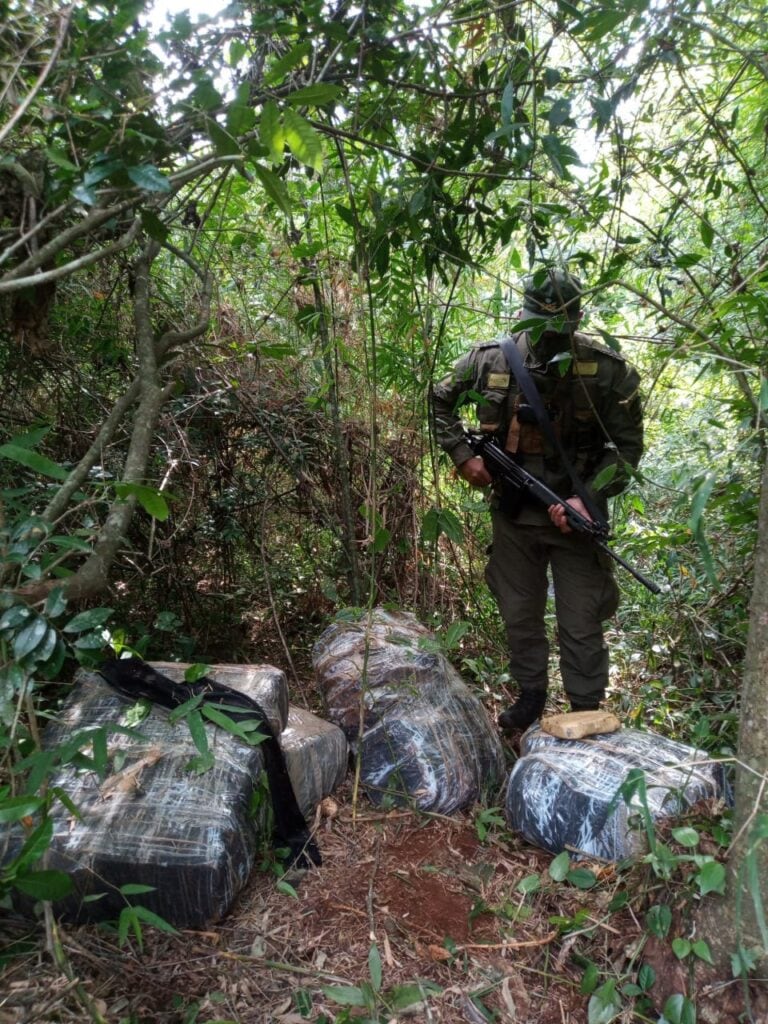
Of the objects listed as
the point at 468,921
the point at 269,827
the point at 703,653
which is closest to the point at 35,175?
the point at 269,827

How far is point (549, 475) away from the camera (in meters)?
2.79

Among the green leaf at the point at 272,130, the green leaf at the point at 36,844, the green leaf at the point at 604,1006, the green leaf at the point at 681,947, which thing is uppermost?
the green leaf at the point at 272,130

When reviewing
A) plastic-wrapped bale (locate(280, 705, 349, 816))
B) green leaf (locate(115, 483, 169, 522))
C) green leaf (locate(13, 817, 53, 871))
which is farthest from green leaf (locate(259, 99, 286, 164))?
plastic-wrapped bale (locate(280, 705, 349, 816))

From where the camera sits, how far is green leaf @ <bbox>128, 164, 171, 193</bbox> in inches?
44.6

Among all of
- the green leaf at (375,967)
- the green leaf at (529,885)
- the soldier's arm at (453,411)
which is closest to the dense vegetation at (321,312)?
the soldier's arm at (453,411)

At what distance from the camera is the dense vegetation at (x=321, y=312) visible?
1315mm

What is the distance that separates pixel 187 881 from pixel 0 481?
4.78ft

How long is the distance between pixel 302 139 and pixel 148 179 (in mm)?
292

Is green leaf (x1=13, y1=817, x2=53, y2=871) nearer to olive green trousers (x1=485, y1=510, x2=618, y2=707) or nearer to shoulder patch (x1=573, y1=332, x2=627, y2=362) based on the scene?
olive green trousers (x1=485, y1=510, x2=618, y2=707)

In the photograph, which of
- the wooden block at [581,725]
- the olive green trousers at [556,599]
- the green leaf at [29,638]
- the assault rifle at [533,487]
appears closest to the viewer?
the green leaf at [29,638]

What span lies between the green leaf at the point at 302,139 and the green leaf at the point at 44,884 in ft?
4.17

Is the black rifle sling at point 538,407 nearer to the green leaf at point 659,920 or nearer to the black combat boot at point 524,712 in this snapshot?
the black combat boot at point 524,712

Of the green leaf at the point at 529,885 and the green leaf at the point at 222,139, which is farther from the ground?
the green leaf at the point at 222,139

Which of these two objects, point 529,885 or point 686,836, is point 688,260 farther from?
point 529,885
